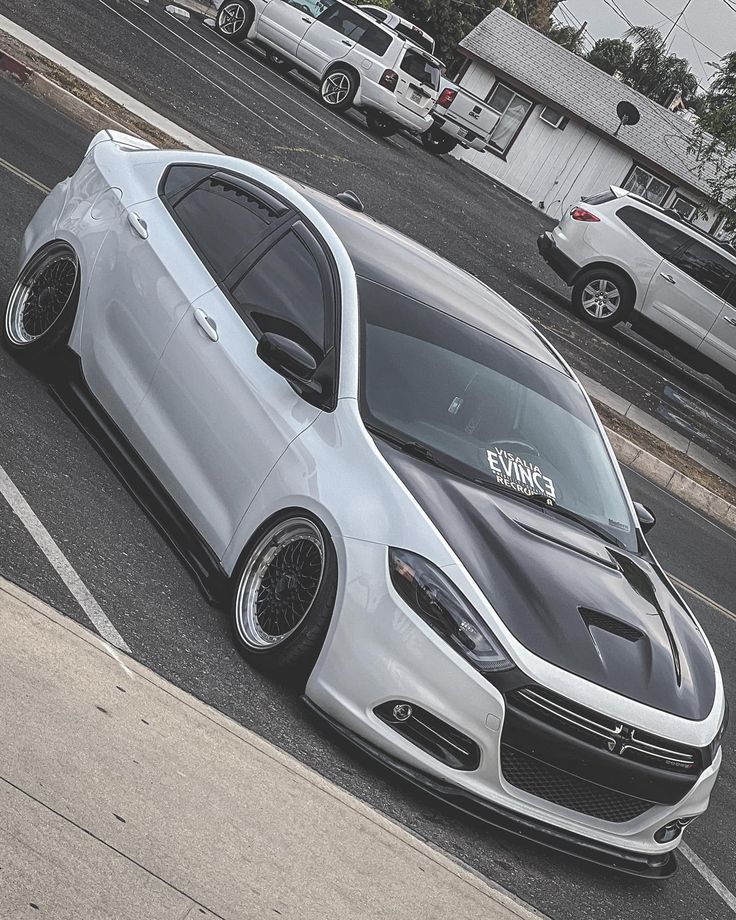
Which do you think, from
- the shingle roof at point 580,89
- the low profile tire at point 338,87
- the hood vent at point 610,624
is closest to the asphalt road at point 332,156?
the low profile tire at point 338,87

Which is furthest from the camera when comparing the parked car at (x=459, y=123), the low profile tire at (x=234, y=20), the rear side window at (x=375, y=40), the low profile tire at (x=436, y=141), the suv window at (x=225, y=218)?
the parked car at (x=459, y=123)

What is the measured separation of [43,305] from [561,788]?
393cm

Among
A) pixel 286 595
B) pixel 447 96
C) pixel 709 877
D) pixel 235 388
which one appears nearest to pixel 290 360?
pixel 235 388

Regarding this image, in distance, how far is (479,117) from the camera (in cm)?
3150

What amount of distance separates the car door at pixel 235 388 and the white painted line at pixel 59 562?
0.64 metres

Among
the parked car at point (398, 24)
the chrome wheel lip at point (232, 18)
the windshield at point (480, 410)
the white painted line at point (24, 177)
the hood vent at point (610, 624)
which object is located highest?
the parked car at point (398, 24)

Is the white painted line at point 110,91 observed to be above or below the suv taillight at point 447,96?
below

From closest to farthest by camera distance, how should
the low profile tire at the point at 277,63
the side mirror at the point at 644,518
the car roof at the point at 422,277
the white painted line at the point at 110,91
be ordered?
the car roof at the point at 422,277 < the side mirror at the point at 644,518 < the white painted line at the point at 110,91 < the low profile tire at the point at 277,63

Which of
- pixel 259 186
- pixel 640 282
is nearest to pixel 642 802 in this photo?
pixel 259 186

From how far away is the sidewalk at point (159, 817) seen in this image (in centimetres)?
341

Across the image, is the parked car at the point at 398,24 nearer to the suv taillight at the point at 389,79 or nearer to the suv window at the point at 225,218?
the suv taillight at the point at 389,79

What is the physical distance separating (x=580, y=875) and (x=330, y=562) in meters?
1.57

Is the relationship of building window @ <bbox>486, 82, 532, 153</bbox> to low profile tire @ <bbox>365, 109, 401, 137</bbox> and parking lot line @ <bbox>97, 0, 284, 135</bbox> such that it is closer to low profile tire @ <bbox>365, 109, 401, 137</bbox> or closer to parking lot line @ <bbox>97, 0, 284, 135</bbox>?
low profile tire @ <bbox>365, 109, 401, 137</bbox>

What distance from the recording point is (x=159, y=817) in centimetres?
378
